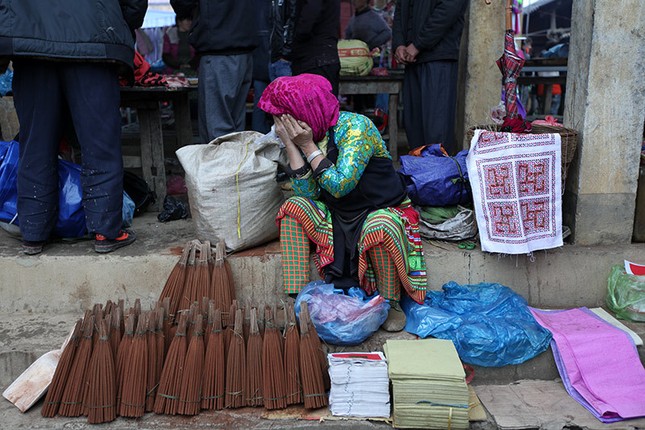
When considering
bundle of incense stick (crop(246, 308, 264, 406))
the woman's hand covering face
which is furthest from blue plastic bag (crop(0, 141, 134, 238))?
bundle of incense stick (crop(246, 308, 264, 406))

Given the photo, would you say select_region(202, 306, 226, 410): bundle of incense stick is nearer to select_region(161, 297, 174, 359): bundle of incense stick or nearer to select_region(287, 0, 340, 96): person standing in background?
select_region(161, 297, 174, 359): bundle of incense stick

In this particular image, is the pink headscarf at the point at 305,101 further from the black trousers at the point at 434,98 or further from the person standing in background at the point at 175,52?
the person standing in background at the point at 175,52

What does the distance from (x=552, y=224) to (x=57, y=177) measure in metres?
2.85

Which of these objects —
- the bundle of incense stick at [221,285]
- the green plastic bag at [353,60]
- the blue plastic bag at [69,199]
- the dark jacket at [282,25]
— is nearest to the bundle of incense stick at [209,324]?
the bundle of incense stick at [221,285]

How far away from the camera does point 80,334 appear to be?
292 cm

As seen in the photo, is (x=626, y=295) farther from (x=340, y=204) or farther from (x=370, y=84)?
(x=370, y=84)

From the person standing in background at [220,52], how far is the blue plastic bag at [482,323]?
1.80 m

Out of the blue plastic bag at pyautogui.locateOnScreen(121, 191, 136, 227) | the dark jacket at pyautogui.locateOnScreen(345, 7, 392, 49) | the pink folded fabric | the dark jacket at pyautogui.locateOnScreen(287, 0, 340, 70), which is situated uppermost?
the dark jacket at pyautogui.locateOnScreen(345, 7, 392, 49)

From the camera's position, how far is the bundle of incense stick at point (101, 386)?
112 inches

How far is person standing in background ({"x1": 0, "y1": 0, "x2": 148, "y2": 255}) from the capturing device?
3189 mm

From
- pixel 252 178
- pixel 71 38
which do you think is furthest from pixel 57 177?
pixel 252 178

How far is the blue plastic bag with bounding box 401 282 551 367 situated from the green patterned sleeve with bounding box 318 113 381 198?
798mm

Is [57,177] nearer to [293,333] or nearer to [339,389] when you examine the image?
[293,333]

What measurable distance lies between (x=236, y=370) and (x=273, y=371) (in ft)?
0.56
